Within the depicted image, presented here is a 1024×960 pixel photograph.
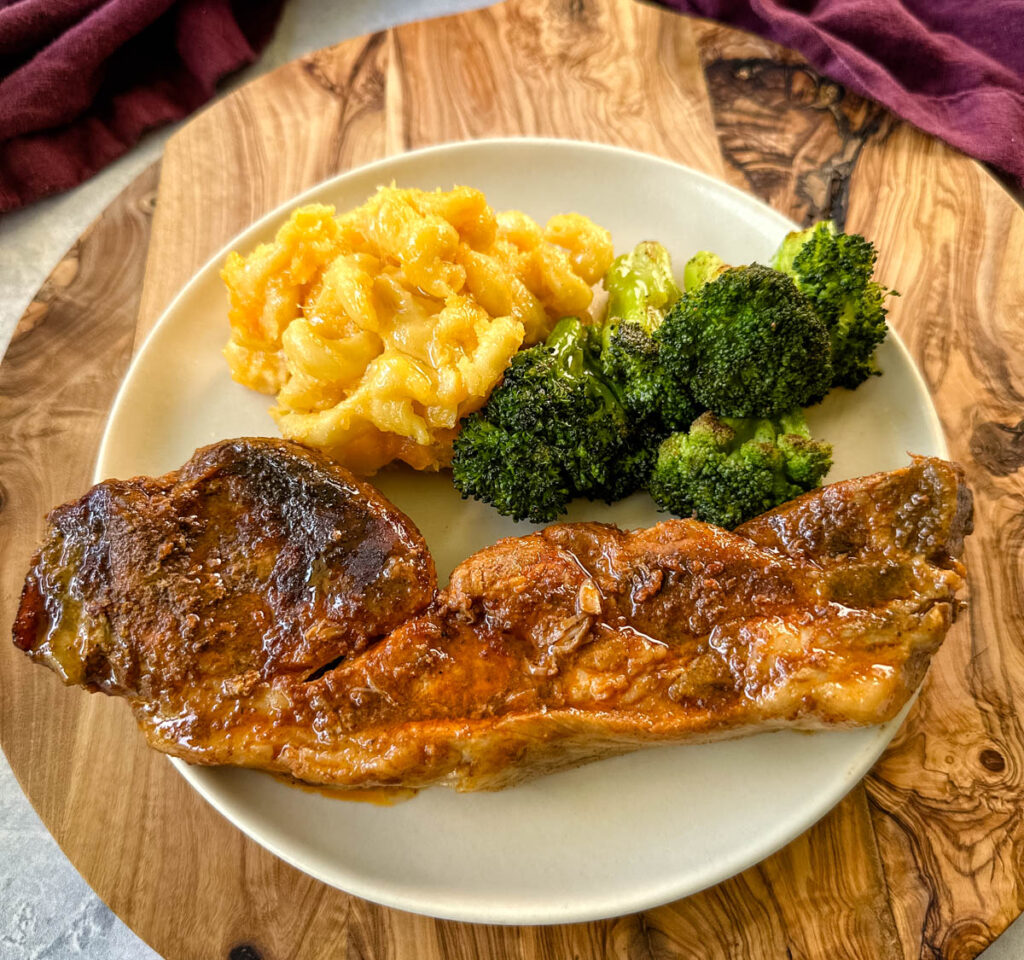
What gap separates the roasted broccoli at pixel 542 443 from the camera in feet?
9.81

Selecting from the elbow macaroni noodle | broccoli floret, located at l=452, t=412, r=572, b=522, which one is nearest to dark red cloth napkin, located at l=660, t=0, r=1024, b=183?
the elbow macaroni noodle

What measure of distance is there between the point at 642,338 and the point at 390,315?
988 mm

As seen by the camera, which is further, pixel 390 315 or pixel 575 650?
pixel 390 315

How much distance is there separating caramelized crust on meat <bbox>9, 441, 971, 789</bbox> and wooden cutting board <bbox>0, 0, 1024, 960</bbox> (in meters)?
0.62

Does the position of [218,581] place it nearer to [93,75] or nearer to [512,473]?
[512,473]

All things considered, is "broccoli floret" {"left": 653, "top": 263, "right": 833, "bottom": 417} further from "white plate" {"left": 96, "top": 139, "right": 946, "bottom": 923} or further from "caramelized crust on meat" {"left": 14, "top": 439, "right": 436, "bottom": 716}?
"caramelized crust on meat" {"left": 14, "top": 439, "right": 436, "bottom": 716}

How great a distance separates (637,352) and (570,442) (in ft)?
1.49

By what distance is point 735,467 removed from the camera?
9.52 feet

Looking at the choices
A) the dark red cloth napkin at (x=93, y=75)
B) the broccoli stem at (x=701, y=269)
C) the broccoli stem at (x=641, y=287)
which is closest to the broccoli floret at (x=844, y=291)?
the broccoli stem at (x=701, y=269)

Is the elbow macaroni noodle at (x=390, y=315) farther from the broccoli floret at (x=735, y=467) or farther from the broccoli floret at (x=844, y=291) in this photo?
the broccoli floret at (x=844, y=291)

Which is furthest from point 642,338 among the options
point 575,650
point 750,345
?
point 575,650

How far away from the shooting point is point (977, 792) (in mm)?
2832

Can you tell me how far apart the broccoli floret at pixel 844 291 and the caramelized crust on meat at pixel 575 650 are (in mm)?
673

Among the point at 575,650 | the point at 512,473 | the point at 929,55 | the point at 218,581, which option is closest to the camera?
the point at 575,650
